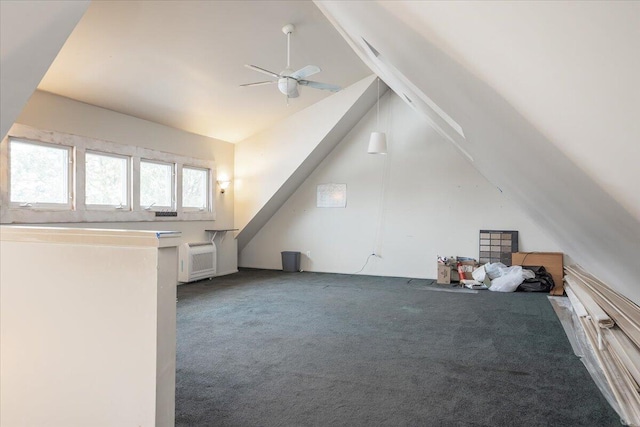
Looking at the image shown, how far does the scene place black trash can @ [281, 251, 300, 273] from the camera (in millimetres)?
8102

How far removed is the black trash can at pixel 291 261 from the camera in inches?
319

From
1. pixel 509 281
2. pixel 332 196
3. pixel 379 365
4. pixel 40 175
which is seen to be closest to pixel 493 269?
pixel 509 281

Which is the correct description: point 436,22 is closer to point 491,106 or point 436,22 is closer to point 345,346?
point 491,106

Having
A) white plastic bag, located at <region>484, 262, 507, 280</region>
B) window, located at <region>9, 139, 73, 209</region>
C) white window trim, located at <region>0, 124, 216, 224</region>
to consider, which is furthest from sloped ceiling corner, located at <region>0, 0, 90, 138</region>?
white plastic bag, located at <region>484, 262, 507, 280</region>

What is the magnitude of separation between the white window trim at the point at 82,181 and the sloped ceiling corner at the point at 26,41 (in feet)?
9.01

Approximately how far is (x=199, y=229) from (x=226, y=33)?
3865 millimetres

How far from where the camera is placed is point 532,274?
612 centimetres

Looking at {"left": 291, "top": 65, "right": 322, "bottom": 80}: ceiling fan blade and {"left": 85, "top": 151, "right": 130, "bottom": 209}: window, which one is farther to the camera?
{"left": 85, "top": 151, "right": 130, "bottom": 209}: window

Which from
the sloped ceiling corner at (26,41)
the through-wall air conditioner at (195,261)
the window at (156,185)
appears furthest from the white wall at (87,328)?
the through-wall air conditioner at (195,261)

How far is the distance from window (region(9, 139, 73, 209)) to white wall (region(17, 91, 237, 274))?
28 centimetres

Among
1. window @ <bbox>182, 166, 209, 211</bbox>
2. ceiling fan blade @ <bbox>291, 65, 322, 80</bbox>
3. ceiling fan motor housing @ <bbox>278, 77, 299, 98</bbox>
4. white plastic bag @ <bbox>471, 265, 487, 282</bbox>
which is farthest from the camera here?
window @ <bbox>182, 166, 209, 211</bbox>

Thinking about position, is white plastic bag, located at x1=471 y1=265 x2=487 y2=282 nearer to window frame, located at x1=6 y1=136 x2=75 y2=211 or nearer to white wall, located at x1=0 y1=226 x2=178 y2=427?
white wall, located at x1=0 y1=226 x2=178 y2=427

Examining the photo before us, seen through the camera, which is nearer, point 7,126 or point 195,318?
point 7,126

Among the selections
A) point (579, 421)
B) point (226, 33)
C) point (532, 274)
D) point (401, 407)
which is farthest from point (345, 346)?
point (532, 274)
